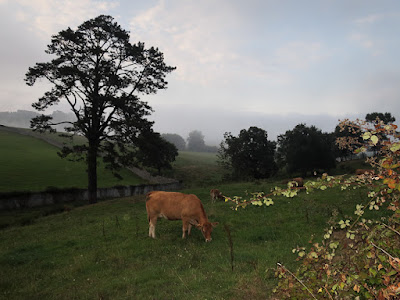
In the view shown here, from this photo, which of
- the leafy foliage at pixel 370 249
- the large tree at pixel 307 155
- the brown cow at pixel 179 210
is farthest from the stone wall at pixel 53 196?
the leafy foliage at pixel 370 249

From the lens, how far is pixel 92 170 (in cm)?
2497

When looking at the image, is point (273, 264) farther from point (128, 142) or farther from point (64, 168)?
point (64, 168)

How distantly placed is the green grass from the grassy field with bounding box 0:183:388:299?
69.4ft

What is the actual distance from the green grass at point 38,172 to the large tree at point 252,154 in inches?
768

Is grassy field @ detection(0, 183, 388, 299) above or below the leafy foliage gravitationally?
below

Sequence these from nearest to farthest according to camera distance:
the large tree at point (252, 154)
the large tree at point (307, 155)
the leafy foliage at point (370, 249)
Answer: the leafy foliage at point (370, 249) < the large tree at point (307, 155) < the large tree at point (252, 154)

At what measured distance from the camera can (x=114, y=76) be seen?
76.4 feet

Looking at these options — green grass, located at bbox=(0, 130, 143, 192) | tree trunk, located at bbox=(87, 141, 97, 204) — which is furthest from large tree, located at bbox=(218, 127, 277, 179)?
tree trunk, located at bbox=(87, 141, 97, 204)

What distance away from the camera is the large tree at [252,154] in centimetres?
5181

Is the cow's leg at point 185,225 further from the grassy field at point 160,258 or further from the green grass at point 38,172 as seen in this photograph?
the green grass at point 38,172

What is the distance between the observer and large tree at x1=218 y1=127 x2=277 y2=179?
51.8m

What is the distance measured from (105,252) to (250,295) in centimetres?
607

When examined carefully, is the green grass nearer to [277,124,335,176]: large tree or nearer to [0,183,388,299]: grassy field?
[0,183,388,299]: grassy field

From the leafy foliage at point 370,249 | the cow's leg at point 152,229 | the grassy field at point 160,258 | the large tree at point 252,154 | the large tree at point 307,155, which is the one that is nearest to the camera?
the leafy foliage at point 370,249
